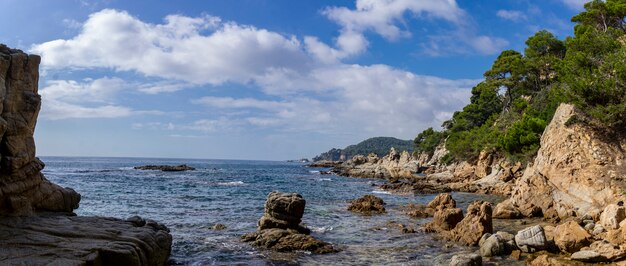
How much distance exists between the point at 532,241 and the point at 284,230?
37.8ft

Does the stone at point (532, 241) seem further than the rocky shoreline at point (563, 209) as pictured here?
Yes

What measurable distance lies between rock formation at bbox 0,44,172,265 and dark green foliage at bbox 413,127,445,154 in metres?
107

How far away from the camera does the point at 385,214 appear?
110ft

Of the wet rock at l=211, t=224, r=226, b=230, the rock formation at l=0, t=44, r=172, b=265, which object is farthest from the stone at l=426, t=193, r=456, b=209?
the rock formation at l=0, t=44, r=172, b=265

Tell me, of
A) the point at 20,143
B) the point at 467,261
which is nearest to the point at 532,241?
the point at 467,261

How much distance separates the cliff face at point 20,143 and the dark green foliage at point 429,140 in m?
107

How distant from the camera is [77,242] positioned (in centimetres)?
1323

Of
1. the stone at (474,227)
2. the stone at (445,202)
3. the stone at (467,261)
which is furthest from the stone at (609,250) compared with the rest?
the stone at (445,202)

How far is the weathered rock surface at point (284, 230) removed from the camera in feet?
67.1

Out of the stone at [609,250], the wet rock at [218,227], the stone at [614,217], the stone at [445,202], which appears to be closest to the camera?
the stone at [609,250]

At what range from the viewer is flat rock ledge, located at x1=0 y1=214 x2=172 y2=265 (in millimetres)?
11844

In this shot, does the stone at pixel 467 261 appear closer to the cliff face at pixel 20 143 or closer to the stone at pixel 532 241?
the stone at pixel 532 241

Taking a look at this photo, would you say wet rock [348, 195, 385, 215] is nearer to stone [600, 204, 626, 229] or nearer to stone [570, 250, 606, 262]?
stone [600, 204, 626, 229]

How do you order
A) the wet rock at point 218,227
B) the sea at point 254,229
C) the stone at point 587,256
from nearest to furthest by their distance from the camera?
the stone at point 587,256
the sea at point 254,229
the wet rock at point 218,227
